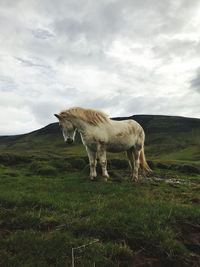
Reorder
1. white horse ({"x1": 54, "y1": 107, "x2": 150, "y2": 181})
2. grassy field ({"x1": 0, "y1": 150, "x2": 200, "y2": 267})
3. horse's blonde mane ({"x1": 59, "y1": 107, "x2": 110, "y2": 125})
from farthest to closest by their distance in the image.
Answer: horse's blonde mane ({"x1": 59, "y1": 107, "x2": 110, "y2": 125})
white horse ({"x1": 54, "y1": 107, "x2": 150, "y2": 181})
grassy field ({"x1": 0, "y1": 150, "x2": 200, "y2": 267})

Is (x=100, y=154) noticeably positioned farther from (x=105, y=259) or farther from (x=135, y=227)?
(x=105, y=259)

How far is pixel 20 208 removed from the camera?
5.46 metres

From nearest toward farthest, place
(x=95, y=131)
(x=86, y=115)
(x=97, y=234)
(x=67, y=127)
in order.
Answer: (x=97, y=234) < (x=95, y=131) < (x=67, y=127) < (x=86, y=115)

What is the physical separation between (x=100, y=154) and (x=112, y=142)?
3.48ft

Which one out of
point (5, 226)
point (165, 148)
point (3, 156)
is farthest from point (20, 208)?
point (165, 148)

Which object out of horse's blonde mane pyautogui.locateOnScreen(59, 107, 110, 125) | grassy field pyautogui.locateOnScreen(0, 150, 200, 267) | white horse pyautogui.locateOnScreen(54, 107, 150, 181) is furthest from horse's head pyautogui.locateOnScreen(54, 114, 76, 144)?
grassy field pyautogui.locateOnScreen(0, 150, 200, 267)

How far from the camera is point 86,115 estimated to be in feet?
33.9

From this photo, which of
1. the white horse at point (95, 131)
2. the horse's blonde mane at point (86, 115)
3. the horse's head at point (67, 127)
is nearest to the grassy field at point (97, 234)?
the white horse at point (95, 131)

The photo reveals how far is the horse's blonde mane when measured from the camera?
10180 millimetres

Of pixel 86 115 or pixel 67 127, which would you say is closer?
pixel 67 127

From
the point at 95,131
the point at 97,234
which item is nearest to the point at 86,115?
the point at 95,131

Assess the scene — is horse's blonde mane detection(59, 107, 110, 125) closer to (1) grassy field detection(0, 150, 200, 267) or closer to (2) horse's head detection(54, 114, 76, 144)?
(2) horse's head detection(54, 114, 76, 144)

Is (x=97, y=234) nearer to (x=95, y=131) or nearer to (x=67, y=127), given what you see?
(x=95, y=131)

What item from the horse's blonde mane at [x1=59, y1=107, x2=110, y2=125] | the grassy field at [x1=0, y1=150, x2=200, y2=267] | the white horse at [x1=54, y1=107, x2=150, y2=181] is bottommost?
the grassy field at [x1=0, y1=150, x2=200, y2=267]
